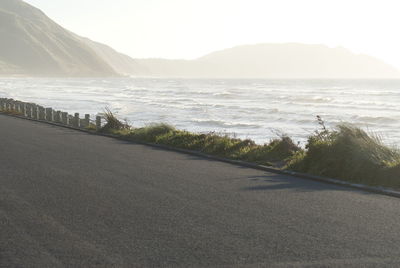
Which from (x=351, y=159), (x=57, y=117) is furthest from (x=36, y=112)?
(x=351, y=159)

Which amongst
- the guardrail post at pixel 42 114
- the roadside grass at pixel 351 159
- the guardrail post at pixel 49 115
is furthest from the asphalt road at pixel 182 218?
the guardrail post at pixel 42 114

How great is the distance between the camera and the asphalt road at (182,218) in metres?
6.06

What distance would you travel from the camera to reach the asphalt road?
606 centimetres

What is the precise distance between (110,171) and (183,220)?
491 centimetres

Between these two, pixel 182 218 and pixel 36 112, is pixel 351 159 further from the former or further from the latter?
pixel 36 112

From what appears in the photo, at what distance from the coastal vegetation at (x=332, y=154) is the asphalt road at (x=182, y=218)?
0.89m

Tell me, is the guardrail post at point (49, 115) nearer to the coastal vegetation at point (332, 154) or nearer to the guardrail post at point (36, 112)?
the guardrail post at point (36, 112)

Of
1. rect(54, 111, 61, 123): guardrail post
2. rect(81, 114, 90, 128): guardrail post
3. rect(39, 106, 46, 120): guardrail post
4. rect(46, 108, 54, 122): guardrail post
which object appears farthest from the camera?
rect(39, 106, 46, 120): guardrail post

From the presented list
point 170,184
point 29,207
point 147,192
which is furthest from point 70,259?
point 170,184

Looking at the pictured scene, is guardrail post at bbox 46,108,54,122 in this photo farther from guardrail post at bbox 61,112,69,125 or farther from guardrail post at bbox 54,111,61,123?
guardrail post at bbox 61,112,69,125

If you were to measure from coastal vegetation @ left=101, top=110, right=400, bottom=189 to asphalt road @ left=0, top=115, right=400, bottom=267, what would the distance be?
885 millimetres

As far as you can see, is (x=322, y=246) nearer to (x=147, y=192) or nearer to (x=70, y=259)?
(x=70, y=259)

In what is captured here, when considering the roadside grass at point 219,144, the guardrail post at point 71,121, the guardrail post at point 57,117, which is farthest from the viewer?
the guardrail post at point 57,117

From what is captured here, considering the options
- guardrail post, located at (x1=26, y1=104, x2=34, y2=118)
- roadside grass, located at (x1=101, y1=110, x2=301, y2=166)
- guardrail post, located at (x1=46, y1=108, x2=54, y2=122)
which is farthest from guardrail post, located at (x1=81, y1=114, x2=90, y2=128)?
guardrail post, located at (x1=26, y1=104, x2=34, y2=118)
